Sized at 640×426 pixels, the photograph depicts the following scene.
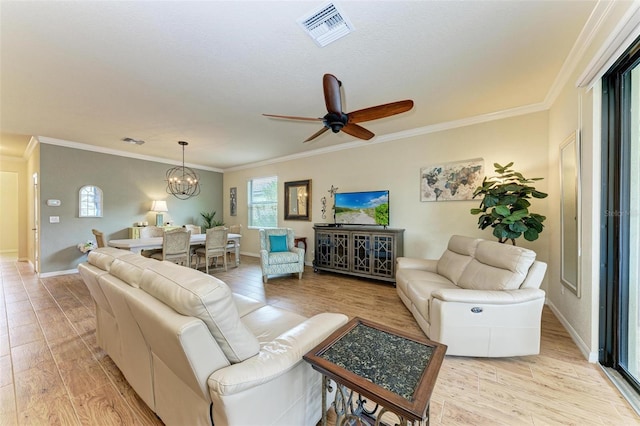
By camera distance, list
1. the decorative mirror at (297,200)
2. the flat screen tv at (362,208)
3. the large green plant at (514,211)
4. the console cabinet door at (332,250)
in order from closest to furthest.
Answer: the large green plant at (514,211)
the flat screen tv at (362,208)
the console cabinet door at (332,250)
the decorative mirror at (297,200)

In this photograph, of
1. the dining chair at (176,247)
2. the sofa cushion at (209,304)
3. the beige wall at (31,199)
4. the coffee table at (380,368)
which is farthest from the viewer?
the beige wall at (31,199)

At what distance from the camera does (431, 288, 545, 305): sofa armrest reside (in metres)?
1.98

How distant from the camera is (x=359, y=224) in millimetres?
4703

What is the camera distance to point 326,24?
6.16 feet

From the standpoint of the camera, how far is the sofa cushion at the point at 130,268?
138 cm

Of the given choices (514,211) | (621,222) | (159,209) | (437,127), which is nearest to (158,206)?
(159,209)

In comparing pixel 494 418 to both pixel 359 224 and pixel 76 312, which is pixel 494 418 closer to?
pixel 359 224

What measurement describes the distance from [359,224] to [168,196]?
511 centimetres

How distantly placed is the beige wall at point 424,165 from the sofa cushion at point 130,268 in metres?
3.65

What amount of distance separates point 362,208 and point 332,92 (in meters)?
2.99

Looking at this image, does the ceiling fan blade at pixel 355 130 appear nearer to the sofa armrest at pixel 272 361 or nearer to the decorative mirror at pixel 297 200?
the sofa armrest at pixel 272 361

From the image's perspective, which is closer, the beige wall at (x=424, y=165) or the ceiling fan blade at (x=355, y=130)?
the ceiling fan blade at (x=355, y=130)

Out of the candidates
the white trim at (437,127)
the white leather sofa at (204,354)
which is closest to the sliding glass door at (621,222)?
the white trim at (437,127)

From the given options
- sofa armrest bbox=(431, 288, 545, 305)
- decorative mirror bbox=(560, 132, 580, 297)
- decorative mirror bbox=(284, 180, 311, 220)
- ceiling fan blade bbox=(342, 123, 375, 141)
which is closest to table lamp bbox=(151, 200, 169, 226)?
decorative mirror bbox=(284, 180, 311, 220)
